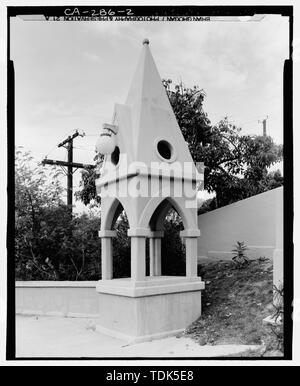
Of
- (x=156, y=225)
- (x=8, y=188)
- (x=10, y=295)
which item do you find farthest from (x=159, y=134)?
(x=10, y=295)

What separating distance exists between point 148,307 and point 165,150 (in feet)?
10.3

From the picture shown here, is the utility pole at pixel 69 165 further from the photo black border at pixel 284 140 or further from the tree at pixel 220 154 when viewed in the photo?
the photo black border at pixel 284 140

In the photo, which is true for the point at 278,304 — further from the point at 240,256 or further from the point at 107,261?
the point at 107,261

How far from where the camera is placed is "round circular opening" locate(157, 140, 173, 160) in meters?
8.16

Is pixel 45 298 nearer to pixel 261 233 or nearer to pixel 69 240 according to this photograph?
pixel 69 240

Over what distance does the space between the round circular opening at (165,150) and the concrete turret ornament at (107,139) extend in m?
0.94

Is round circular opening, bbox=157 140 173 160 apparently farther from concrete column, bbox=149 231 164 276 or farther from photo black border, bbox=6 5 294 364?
photo black border, bbox=6 5 294 364

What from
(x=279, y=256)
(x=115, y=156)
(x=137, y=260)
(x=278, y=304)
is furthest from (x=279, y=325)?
(x=115, y=156)

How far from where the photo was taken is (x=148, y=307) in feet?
24.0

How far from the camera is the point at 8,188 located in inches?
211

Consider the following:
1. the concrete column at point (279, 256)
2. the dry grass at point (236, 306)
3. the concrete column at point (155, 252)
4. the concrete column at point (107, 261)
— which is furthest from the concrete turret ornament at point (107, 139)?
the dry grass at point (236, 306)

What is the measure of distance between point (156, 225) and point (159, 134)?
2494mm

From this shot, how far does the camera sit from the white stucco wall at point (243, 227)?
972 cm

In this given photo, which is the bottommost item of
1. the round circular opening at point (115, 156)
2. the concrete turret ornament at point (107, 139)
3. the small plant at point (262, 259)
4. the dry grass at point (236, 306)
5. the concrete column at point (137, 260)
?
the dry grass at point (236, 306)
